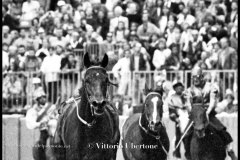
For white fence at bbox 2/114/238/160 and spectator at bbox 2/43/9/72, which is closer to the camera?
white fence at bbox 2/114/238/160

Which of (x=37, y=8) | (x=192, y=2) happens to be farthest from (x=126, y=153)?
(x=37, y=8)

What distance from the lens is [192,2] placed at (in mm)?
23516

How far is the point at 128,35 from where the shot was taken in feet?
74.5

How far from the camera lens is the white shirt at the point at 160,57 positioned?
21.5 meters

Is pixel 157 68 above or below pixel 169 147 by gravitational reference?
above

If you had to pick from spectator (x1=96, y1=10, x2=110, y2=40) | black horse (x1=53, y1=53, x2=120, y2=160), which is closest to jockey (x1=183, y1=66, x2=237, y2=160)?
black horse (x1=53, y1=53, x2=120, y2=160)

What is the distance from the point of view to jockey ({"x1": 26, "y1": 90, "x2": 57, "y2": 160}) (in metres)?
20.3

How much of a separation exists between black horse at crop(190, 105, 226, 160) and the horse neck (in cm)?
270

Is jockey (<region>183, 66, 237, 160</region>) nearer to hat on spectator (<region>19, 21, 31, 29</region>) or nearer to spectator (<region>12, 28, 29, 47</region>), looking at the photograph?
spectator (<region>12, 28, 29, 47</region>)

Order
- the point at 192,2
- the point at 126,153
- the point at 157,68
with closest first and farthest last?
the point at 126,153, the point at 157,68, the point at 192,2

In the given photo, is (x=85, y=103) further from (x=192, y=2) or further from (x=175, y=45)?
(x=192, y=2)

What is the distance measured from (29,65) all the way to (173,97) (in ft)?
12.9

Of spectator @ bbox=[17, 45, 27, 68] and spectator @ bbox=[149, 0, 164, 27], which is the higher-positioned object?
spectator @ bbox=[149, 0, 164, 27]

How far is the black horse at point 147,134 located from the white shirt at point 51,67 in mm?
4181
